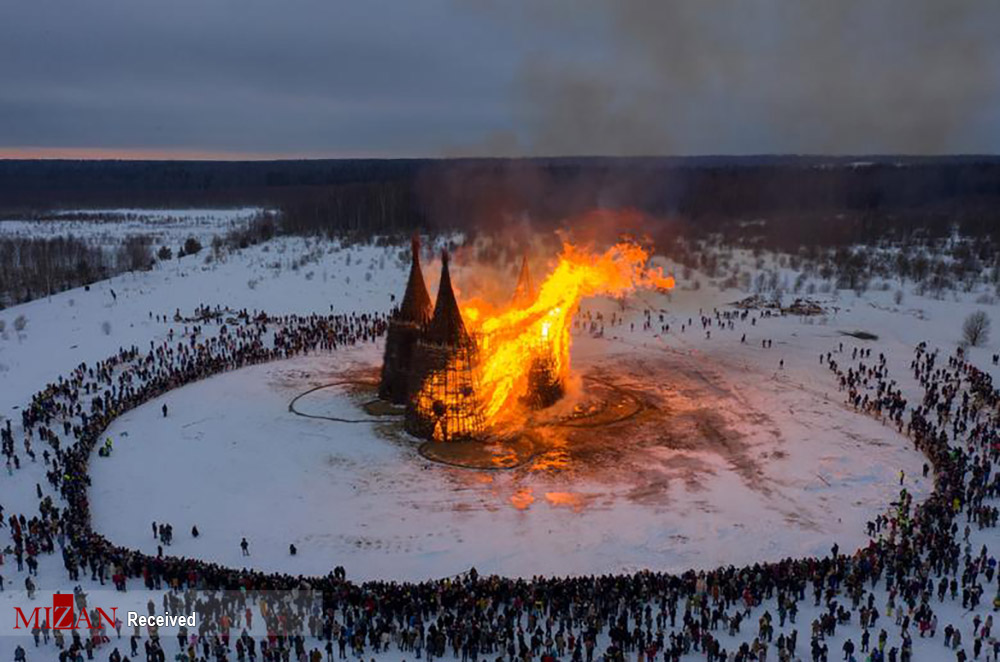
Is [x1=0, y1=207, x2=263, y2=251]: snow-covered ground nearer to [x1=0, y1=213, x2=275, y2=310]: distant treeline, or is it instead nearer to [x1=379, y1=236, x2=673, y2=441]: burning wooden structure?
[x1=0, y1=213, x2=275, y2=310]: distant treeline

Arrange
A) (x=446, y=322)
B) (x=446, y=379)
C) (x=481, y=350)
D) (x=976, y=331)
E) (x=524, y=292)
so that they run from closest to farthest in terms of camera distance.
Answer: (x=446, y=322) → (x=446, y=379) → (x=481, y=350) → (x=524, y=292) → (x=976, y=331)

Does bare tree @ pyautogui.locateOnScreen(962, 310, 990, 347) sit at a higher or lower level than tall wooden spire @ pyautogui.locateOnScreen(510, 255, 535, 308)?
lower

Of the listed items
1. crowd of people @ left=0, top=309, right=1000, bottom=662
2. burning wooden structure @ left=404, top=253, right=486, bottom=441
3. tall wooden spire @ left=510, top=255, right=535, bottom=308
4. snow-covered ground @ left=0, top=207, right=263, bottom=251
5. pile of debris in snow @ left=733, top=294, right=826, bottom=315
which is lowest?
crowd of people @ left=0, top=309, right=1000, bottom=662

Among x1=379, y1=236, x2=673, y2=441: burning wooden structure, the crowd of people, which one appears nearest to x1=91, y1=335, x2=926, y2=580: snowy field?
the crowd of people

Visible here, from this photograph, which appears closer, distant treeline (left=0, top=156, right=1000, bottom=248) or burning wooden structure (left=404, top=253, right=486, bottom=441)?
burning wooden structure (left=404, top=253, right=486, bottom=441)

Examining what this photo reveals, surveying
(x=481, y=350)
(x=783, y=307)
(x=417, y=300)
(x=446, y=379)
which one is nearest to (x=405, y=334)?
(x=417, y=300)

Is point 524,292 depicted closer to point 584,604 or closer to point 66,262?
point 584,604

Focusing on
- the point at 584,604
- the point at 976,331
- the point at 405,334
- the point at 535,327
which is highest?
the point at 535,327
